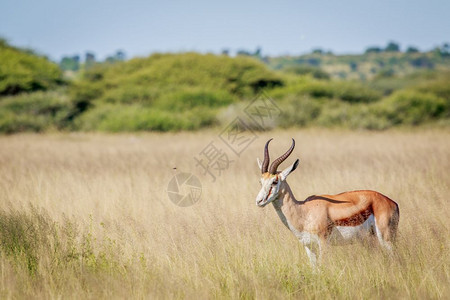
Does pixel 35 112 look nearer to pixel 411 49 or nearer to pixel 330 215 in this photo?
pixel 330 215

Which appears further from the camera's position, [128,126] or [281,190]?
[128,126]

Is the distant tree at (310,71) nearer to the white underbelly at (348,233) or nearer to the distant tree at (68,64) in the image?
the white underbelly at (348,233)

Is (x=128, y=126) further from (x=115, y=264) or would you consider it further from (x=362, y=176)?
(x=115, y=264)

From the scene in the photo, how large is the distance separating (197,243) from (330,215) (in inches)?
64.0

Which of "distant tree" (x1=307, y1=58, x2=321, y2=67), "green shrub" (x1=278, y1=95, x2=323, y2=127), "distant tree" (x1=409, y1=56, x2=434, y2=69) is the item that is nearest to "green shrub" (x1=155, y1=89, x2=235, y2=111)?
"green shrub" (x1=278, y1=95, x2=323, y2=127)

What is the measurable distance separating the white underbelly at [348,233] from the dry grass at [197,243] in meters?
0.20

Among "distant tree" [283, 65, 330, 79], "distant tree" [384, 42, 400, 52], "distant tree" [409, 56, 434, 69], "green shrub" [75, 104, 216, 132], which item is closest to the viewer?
"green shrub" [75, 104, 216, 132]

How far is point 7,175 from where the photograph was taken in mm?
9938

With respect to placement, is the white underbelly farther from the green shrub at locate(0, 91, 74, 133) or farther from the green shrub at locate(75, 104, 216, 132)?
the green shrub at locate(0, 91, 74, 133)

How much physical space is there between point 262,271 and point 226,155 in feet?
30.7

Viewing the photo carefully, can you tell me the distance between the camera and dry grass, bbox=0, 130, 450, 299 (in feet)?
14.6

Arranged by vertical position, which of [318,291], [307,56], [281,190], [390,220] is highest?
[307,56]

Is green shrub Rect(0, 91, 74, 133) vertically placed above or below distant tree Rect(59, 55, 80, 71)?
below

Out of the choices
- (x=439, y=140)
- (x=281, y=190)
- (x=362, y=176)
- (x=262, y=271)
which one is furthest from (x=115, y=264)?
(x=439, y=140)
